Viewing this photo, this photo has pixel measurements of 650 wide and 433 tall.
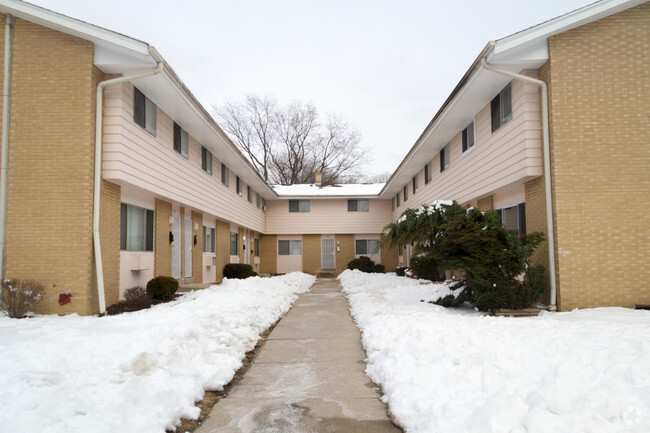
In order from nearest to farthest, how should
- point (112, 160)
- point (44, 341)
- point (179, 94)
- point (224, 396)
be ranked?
point (224, 396) → point (44, 341) → point (112, 160) → point (179, 94)

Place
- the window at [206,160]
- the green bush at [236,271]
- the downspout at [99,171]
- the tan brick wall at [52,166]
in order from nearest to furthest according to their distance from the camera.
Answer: the tan brick wall at [52,166]
the downspout at [99,171]
the window at [206,160]
the green bush at [236,271]

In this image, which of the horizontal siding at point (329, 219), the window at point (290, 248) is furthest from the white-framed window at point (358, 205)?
the window at point (290, 248)

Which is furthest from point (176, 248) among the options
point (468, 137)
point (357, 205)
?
point (357, 205)

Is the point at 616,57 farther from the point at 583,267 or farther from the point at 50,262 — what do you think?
the point at 50,262

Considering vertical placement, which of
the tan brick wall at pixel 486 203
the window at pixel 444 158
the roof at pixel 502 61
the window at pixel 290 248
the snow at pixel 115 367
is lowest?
the snow at pixel 115 367

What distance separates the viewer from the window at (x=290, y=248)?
28.2m

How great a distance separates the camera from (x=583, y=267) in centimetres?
812

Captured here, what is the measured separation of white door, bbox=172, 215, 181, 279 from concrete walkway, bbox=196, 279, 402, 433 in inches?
309

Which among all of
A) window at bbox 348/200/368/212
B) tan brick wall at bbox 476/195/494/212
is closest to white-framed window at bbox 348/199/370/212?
window at bbox 348/200/368/212

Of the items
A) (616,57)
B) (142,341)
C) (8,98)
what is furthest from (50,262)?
(616,57)

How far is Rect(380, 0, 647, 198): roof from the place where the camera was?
8258 mm

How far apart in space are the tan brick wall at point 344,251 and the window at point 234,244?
7932mm

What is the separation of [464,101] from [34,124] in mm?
9918

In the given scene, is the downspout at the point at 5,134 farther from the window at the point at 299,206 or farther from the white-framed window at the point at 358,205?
the white-framed window at the point at 358,205
